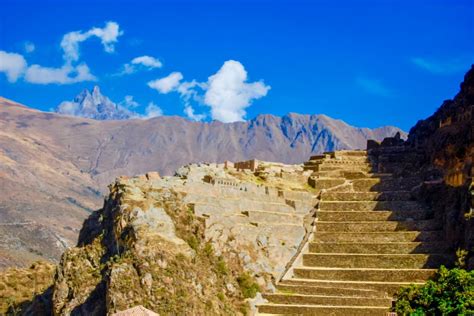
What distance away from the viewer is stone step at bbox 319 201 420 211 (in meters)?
61.0

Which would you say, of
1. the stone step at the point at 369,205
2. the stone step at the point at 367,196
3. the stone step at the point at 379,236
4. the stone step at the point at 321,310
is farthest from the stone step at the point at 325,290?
the stone step at the point at 367,196

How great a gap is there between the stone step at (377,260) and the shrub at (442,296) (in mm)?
4055

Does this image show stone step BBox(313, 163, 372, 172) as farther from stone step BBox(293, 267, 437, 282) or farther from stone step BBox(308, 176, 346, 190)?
stone step BBox(293, 267, 437, 282)

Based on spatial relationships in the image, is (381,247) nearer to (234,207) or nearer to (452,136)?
(234,207)

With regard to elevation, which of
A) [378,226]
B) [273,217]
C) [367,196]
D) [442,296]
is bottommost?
[442,296]

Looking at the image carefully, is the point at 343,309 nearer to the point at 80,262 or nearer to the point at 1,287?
the point at 80,262

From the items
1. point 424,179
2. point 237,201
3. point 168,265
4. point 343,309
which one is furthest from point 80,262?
point 424,179

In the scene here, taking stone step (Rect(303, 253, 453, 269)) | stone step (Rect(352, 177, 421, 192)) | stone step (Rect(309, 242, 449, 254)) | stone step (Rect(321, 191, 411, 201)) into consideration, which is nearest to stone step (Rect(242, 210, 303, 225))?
stone step (Rect(309, 242, 449, 254))

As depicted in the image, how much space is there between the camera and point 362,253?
55.8 meters

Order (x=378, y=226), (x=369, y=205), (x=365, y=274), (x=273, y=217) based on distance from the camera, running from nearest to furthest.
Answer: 1. (x=365, y=274)
2. (x=273, y=217)
3. (x=378, y=226)
4. (x=369, y=205)

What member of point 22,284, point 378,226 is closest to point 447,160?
point 378,226

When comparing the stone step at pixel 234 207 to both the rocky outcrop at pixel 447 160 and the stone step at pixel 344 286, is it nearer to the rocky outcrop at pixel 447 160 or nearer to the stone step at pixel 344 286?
the stone step at pixel 344 286

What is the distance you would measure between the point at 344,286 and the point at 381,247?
5.35 m

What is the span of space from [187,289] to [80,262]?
8.81 metres
